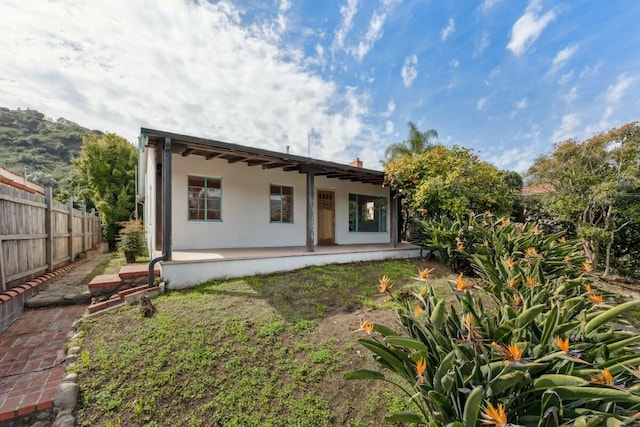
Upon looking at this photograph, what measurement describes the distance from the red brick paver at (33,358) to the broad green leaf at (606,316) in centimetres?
474

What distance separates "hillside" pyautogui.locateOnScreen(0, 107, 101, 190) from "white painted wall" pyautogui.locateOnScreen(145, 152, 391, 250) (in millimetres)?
30915

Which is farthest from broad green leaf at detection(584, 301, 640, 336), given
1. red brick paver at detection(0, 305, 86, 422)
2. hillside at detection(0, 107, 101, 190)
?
hillside at detection(0, 107, 101, 190)

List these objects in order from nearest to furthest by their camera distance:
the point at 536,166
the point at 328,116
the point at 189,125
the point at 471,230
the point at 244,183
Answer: the point at 471,230
the point at 244,183
the point at 536,166
the point at 189,125
the point at 328,116

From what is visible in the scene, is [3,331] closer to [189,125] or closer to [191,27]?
[191,27]

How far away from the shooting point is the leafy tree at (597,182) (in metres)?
7.44

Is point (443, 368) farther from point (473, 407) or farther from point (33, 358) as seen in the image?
point (33, 358)

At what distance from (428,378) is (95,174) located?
19.2 meters

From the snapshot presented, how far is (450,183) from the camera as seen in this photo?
793 centimetres

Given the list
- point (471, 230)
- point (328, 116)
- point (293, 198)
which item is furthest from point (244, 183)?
point (328, 116)

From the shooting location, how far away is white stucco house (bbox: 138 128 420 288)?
18.4 feet

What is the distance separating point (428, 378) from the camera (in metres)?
1.76

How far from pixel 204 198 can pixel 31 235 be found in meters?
3.62

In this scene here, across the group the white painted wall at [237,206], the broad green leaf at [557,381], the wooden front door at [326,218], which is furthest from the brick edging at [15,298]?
the wooden front door at [326,218]

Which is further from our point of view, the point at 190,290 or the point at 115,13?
the point at 115,13
